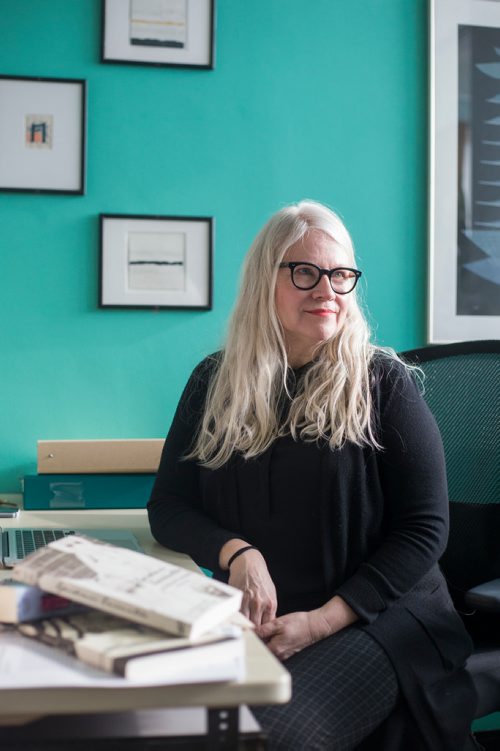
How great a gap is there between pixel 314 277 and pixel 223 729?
0.92 m

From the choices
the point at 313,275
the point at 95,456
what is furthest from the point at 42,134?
the point at 313,275

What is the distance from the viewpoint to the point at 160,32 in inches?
87.5

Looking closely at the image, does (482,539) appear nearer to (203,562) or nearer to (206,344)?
(203,562)

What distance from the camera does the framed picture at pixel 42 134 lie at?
217 centimetres

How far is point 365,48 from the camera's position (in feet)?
7.68

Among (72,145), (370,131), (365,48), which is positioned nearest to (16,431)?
(72,145)

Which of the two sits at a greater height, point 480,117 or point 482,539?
point 480,117

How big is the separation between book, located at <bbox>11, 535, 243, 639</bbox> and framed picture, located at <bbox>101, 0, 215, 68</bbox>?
63.7 inches

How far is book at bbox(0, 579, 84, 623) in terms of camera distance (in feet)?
3.01

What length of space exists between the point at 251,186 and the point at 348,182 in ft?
0.91

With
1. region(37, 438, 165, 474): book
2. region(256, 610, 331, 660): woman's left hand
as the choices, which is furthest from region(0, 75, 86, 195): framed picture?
region(256, 610, 331, 660): woman's left hand

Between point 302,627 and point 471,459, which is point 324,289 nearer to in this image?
point 471,459

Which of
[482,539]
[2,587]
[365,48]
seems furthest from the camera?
[365,48]

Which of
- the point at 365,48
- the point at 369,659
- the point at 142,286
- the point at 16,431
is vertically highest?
the point at 365,48
